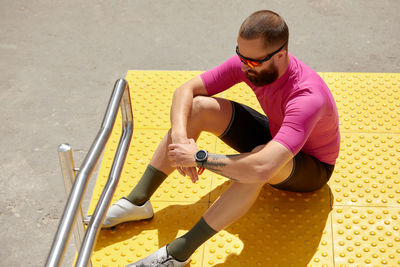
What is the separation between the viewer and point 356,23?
184 inches

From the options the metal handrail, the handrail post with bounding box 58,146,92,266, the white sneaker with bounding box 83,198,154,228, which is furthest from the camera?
the white sneaker with bounding box 83,198,154,228

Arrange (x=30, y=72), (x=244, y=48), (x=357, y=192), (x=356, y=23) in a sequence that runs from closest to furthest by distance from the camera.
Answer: (x=244, y=48), (x=357, y=192), (x=30, y=72), (x=356, y=23)

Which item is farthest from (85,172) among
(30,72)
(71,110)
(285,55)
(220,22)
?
(220,22)

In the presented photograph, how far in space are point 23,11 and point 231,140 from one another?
333 cm

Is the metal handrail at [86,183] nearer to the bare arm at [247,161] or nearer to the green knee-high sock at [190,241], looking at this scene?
the bare arm at [247,161]

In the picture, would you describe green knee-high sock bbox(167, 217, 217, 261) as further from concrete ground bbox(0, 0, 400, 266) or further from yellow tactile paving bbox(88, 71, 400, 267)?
concrete ground bbox(0, 0, 400, 266)

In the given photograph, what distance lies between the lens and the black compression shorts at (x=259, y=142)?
251cm

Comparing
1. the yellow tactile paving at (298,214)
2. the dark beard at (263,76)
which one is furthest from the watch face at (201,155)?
the yellow tactile paving at (298,214)

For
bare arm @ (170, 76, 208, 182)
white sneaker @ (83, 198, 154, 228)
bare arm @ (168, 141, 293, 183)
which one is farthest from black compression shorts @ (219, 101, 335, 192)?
white sneaker @ (83, 198, 154, 228)

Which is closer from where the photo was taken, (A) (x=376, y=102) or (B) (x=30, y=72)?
(A) (x=376, y=102)

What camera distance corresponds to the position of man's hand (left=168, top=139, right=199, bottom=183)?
2324 mm

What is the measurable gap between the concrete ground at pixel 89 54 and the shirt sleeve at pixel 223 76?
128 cm

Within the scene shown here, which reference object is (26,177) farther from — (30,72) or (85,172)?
(85,172)

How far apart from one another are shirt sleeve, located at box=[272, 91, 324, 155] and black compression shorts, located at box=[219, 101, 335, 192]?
30 centimetres
